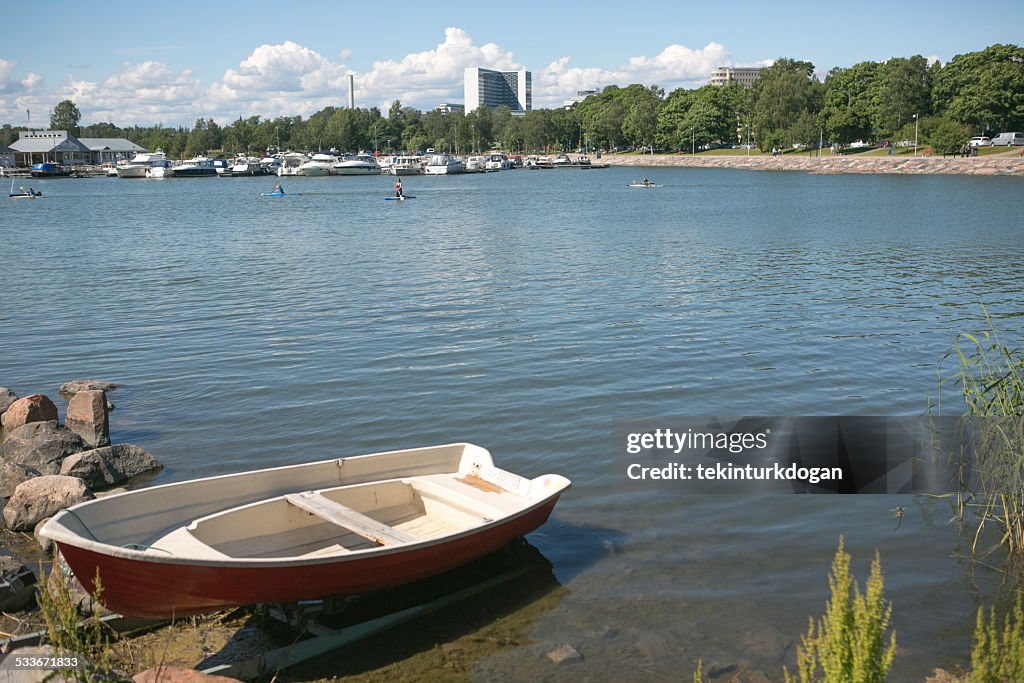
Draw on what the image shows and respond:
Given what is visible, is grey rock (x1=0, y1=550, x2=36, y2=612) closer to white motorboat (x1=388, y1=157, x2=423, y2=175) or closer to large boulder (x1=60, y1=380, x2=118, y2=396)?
large boulder (x1=60, y1=380, x2=118, y2=396)

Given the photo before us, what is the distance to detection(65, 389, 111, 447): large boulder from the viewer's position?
1481 centimetres

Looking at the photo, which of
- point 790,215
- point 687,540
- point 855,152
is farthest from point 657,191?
point 687,540

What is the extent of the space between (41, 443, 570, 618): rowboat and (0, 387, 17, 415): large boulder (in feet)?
28.2

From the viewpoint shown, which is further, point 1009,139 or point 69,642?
point 1009,139

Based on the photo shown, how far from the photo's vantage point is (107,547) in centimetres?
767

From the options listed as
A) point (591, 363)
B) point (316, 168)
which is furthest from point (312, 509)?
point (316, 168)

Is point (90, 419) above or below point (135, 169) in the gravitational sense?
below

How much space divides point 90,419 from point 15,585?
6064 millimetres

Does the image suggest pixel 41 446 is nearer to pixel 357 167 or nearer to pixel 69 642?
pixel 69 642

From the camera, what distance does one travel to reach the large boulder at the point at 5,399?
53.0 ft

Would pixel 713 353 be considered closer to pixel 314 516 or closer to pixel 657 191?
pixel 314 516

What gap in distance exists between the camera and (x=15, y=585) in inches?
360

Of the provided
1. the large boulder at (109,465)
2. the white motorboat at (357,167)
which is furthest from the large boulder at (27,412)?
the white motorboat at (357,167)

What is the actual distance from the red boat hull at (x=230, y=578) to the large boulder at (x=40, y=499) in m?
3.50
